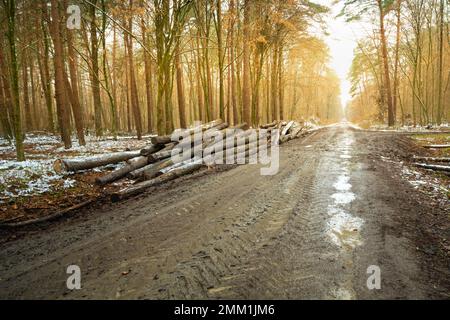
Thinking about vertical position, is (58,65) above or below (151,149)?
above

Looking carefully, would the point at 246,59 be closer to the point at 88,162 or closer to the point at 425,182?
the point at 88,162

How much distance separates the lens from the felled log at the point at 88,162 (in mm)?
6918

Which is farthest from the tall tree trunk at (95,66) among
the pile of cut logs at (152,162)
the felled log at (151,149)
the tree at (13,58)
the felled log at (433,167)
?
the felled log at (433,167)

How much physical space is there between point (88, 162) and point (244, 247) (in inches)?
230

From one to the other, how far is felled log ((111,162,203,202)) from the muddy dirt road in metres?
0.36

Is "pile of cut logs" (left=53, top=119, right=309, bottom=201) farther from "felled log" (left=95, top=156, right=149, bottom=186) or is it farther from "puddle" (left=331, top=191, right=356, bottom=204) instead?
"puddle" (left=331, top=191, right=356, bottom=204)

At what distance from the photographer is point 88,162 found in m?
7.30

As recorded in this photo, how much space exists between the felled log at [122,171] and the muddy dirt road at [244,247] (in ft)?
5.27

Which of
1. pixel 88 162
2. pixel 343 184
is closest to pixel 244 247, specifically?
pixel 343 184

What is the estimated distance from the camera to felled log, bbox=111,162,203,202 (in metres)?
5.56

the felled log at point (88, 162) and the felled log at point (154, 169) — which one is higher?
the felled log at point (88, 162)

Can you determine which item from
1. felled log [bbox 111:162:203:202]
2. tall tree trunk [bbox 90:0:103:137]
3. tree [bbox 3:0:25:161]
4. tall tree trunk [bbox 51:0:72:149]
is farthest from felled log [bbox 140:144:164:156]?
tall tree trunk [bbox 90:0:103:137]

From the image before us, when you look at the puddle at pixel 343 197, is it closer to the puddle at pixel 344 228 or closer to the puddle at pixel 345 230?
the puddle at pixel 344 228
